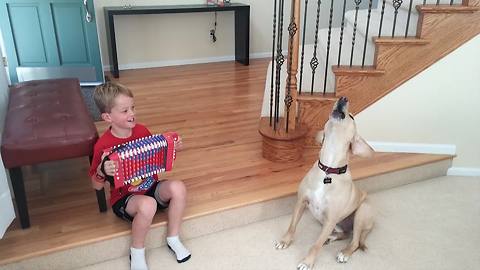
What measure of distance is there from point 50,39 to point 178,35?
1.51 m

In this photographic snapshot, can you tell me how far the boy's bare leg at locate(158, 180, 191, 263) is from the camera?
187cm

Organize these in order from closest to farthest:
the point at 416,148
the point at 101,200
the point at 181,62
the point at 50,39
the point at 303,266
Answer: the point at 303,266 < the point at 101,200 < the point at 416,148 < the point at 50,39 < the point at 181,62

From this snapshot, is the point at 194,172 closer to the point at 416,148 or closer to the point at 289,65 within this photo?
the point at 289,65

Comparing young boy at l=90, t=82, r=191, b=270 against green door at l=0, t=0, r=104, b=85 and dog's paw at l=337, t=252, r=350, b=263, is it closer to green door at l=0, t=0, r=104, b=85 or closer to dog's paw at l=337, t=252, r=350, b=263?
dog's paw at l=337, t=252, r=350, b=263

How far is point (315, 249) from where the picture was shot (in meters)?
1.87

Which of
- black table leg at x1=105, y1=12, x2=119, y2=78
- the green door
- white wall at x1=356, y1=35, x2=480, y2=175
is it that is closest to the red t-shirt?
white wall at x1=356, y1=35, x2=480, y2=175

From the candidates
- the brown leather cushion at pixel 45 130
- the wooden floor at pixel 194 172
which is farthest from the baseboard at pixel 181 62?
the brown leather cushion at pixel 45 130

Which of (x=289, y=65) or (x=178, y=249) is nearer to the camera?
(x=178, y=249)

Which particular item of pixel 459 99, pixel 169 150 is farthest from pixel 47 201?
pixel 459 99

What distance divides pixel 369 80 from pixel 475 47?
2.20ft

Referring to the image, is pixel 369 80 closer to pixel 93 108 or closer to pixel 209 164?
pixel 209 164

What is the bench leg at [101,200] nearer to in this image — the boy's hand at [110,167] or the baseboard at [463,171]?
the boy's hand at [110,167]

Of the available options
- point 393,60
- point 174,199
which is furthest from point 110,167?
point 393,60

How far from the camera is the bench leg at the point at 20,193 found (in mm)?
1750
